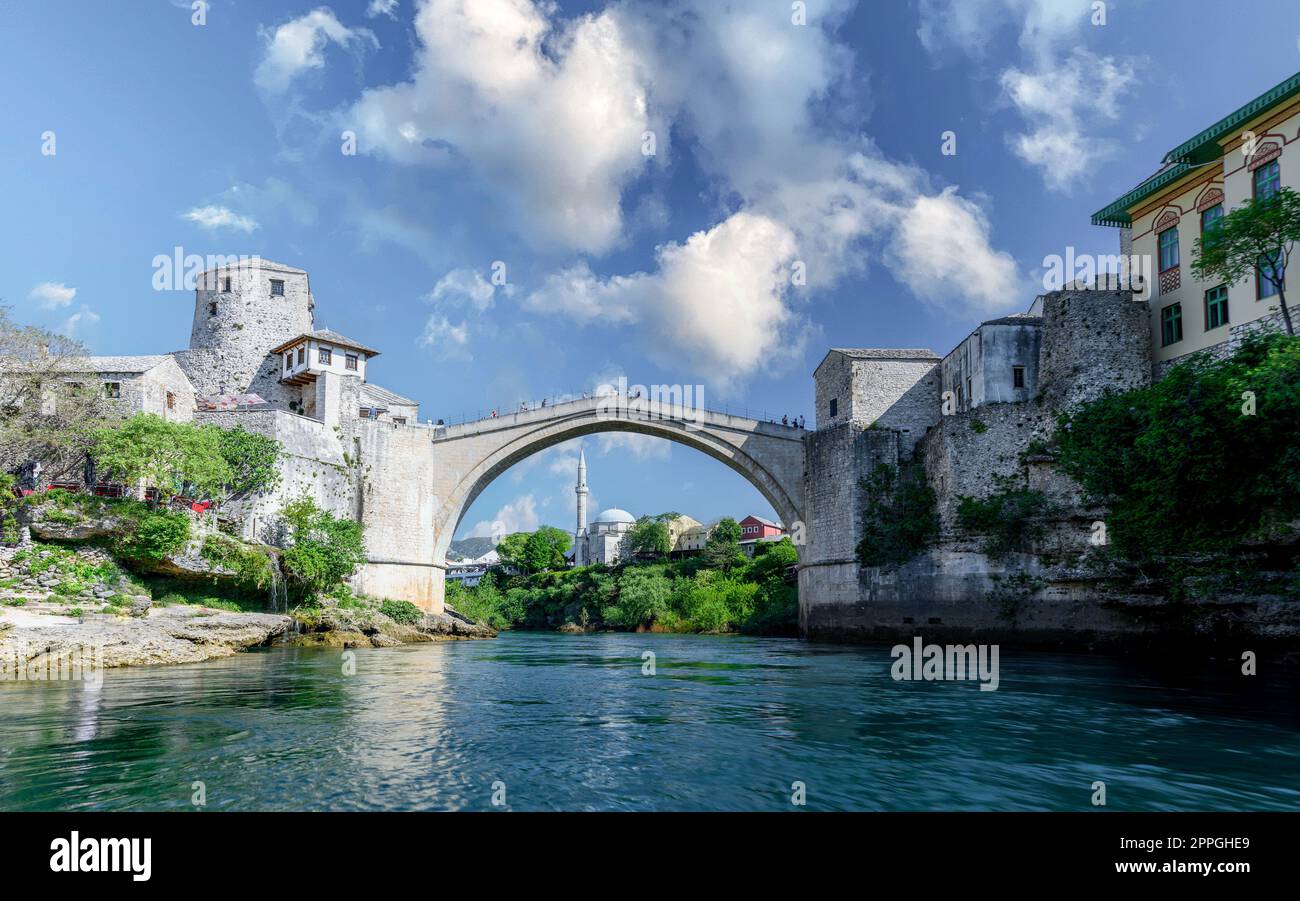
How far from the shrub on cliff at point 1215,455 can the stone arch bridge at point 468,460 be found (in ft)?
53.0

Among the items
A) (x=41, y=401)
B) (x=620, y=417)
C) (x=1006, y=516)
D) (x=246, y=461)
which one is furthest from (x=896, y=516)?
(x=41, y=401)

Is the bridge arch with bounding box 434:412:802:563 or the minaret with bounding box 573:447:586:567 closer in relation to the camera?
the bridge arch with bounding box 434:412:802:563

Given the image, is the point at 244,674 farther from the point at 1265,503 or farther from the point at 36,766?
the point at 1265,503

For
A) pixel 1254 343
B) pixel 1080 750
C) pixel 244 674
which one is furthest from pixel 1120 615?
pixel 244 674

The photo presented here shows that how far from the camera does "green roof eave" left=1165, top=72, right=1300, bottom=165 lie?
16578mm

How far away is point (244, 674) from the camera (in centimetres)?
1291

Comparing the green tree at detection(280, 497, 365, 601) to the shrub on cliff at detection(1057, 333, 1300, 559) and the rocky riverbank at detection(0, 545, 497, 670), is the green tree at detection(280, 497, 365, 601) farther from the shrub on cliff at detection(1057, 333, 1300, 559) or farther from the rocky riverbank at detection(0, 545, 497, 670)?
the shrub on cliff at detection(1057, 333, 1300, 559)

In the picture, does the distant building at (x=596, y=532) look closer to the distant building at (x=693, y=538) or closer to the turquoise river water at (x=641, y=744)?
the distant building at (x=693, y=538)

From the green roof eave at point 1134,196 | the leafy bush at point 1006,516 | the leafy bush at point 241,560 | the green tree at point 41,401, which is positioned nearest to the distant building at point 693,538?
the leafy bush at point 1006,516

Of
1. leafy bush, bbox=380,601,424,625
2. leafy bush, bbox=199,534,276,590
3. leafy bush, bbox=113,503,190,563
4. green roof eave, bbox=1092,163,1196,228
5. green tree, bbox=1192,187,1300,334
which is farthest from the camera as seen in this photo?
leafy bush, bbox=380,601,424,625

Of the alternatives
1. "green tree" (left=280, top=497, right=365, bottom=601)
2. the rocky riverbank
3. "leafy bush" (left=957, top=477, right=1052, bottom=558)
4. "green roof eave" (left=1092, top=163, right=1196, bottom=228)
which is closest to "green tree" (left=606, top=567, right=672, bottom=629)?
"green tree" (left=280, top=497, right=365, bottom=601)

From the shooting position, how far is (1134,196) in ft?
71.6

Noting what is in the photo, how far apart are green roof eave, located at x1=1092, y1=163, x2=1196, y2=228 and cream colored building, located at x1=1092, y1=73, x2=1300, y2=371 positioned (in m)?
0.03
